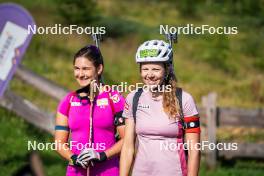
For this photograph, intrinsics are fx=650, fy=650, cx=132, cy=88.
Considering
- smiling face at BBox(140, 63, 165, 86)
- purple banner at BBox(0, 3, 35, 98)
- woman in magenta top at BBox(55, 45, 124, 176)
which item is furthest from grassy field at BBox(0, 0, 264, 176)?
smiling face at BBox(140, 63, 165, 86)

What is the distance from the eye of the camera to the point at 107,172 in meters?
5.44

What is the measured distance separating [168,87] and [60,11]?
2244 cm

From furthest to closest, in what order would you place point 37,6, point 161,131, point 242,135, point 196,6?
point 196,6
point 37,6
point 242,135
point 161,131

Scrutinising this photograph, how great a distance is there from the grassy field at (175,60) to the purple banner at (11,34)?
11.2 feet

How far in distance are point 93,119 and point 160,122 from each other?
791 millimetres

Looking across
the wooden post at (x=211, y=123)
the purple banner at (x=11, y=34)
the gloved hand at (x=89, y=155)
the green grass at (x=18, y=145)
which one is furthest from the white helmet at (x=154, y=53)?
the wooden post at (x=211, y=123)

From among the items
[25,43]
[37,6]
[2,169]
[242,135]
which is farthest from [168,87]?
[37,6]

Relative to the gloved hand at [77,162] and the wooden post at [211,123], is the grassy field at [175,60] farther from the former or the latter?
the gloved hand at [77,162]

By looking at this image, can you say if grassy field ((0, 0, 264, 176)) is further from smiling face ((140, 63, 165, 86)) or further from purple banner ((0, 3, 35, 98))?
smiling face ((140, 63, 165, 86))

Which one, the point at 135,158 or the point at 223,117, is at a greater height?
the point at 223,117

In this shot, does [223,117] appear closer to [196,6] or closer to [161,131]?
[161,131]

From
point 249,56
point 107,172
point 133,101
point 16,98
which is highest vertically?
point 249,56

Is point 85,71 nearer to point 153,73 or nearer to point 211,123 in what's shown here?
point 153,73

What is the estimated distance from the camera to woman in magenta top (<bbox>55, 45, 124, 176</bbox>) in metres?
5.40
